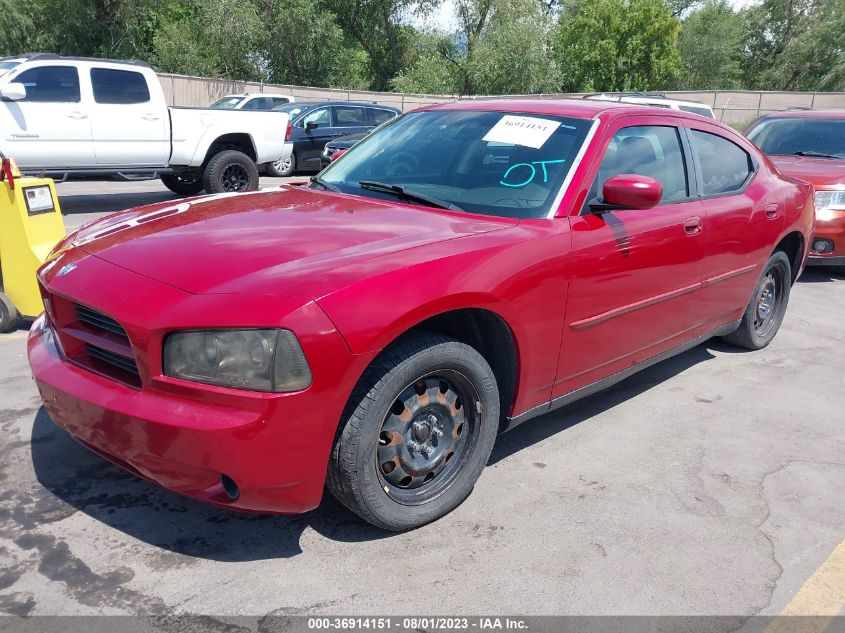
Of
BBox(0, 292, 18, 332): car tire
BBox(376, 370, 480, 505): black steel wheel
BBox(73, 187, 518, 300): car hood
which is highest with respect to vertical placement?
BBox(73, 187, 518, 300): car hood

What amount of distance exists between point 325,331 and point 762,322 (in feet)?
14.1

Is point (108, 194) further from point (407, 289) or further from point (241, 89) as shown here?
point (241, 89)

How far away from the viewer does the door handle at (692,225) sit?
4.01m

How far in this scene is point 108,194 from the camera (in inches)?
→ 496

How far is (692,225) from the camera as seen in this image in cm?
406

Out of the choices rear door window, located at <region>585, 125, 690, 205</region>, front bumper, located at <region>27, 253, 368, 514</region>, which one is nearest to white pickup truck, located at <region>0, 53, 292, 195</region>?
rear door window, located at <region>585, 125, 690, 205</region>

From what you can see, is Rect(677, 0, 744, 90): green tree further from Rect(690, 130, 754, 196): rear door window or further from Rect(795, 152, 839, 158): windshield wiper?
Rect(690, 130, 754, 196): rear door window

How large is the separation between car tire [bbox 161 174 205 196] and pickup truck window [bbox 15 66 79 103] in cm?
196

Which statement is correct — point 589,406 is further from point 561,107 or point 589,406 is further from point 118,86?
point 118,86

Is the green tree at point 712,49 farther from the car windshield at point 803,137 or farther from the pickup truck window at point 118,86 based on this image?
the pickup truck window at point 118,86

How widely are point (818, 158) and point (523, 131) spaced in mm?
6277

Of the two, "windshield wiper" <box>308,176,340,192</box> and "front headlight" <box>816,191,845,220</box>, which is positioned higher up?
"windshield wiper" <box>308,176,340,192</box>

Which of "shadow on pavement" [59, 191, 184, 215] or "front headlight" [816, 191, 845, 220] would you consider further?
"shadow on pavement" [59, 191, 184, 215]

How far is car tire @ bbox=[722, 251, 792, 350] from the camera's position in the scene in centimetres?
526
